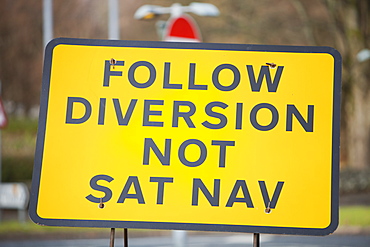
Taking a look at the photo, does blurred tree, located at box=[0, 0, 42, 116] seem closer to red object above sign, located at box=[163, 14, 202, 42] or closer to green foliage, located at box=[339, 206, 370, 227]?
green foliage, located at box=[339, 206, 370, 227]

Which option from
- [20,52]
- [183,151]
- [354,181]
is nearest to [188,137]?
[183,151]

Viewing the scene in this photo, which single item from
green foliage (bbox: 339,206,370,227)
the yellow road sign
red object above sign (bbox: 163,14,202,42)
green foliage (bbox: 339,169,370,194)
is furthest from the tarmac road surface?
green foliage (bbox: 339,169,370,194)

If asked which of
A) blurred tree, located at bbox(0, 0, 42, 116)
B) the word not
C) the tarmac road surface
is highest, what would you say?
blurred tree, located at bbox(0, 0, 42, 116)

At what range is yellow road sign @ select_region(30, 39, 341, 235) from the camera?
3.12 metres

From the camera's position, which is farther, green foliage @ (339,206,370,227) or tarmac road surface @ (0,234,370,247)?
green foliage @ (339,206,370,227)

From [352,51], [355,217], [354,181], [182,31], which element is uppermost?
[352,51]

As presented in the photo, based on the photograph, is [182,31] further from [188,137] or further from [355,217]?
[355,217]

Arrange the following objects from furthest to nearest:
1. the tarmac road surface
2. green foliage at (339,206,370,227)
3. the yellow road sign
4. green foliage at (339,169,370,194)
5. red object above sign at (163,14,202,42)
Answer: green foliage at (339,169,370,194) → green foliage at (339,206,370,227) → the tarmac road surface → red object above sign at (163,14,202,42) → the yellow road sign

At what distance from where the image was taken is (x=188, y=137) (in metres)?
3.19

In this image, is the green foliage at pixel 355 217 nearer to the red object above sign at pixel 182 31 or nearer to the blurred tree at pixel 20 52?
the red object above sign at pixel 182 31

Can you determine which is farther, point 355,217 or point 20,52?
point 20,52

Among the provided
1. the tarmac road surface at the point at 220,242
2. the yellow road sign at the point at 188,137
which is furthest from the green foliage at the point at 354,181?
the yellow road sign at the point at 188,137

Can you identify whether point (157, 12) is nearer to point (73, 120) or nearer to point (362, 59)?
point (73, 120)

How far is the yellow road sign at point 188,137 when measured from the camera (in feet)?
10.3
